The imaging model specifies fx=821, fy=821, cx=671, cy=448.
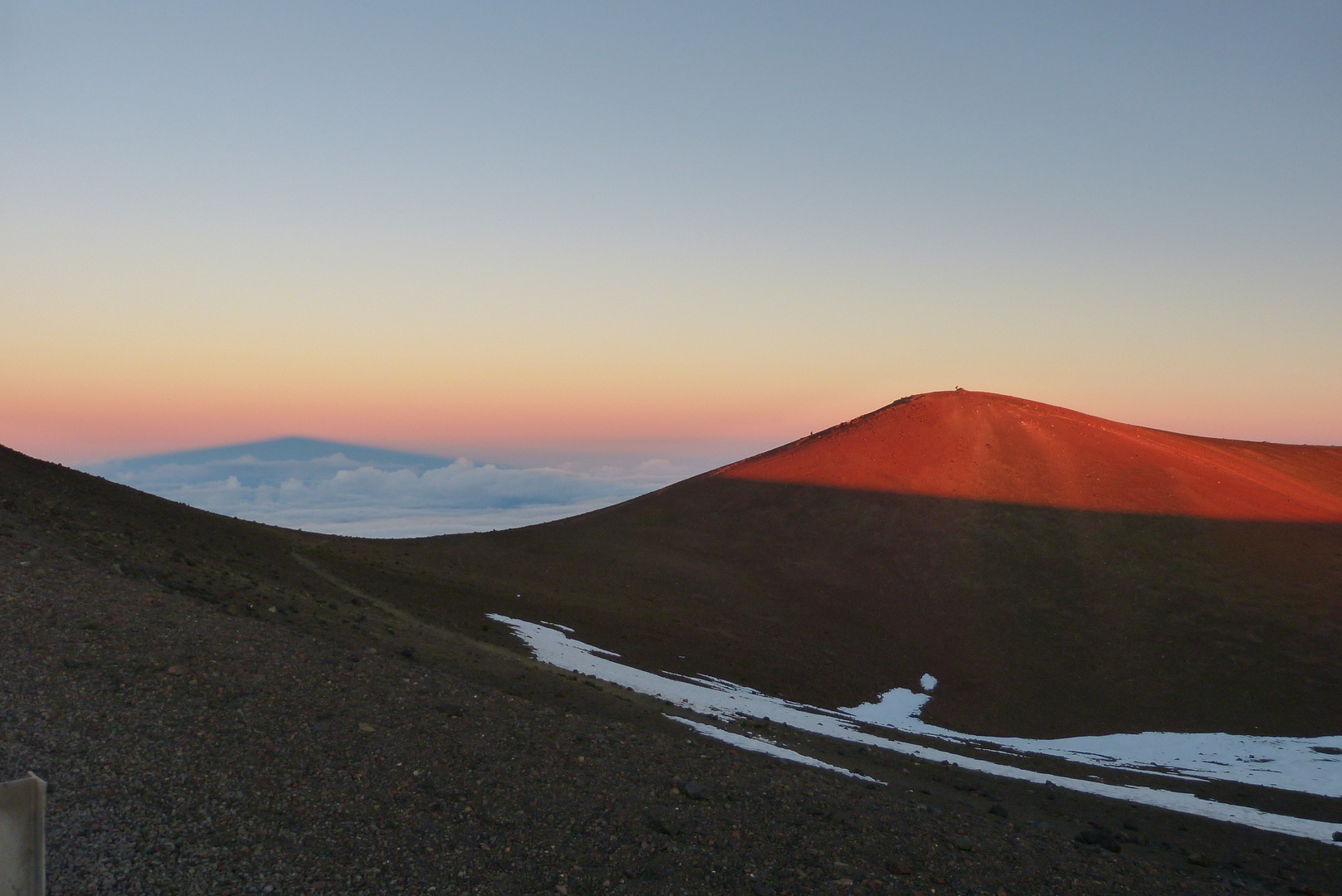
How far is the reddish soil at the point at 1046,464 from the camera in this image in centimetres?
4772

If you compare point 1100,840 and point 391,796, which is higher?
point 391,796

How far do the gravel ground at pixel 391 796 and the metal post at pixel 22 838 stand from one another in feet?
11.4

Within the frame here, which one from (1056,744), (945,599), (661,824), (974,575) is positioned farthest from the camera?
(974,575)

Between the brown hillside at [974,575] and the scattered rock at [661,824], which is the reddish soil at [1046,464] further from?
the scattered rock at [661,824]

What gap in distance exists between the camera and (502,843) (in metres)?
9.00

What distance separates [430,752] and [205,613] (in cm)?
650

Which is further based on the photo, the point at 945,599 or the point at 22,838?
the point at 945,599

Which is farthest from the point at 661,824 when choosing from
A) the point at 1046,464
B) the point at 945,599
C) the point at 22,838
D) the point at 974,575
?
the point at 1046,464

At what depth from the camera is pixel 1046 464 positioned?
173 feet

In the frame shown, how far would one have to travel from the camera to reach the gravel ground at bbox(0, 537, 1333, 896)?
27.0 ft

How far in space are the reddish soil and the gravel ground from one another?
38127 mm

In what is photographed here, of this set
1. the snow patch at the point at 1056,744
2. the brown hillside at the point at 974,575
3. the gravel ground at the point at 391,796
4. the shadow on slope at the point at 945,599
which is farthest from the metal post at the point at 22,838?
the shadow on slope at the point at 945,599

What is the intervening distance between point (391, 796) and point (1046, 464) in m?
51.2

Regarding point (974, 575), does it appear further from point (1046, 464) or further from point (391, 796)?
point (391, 796)
